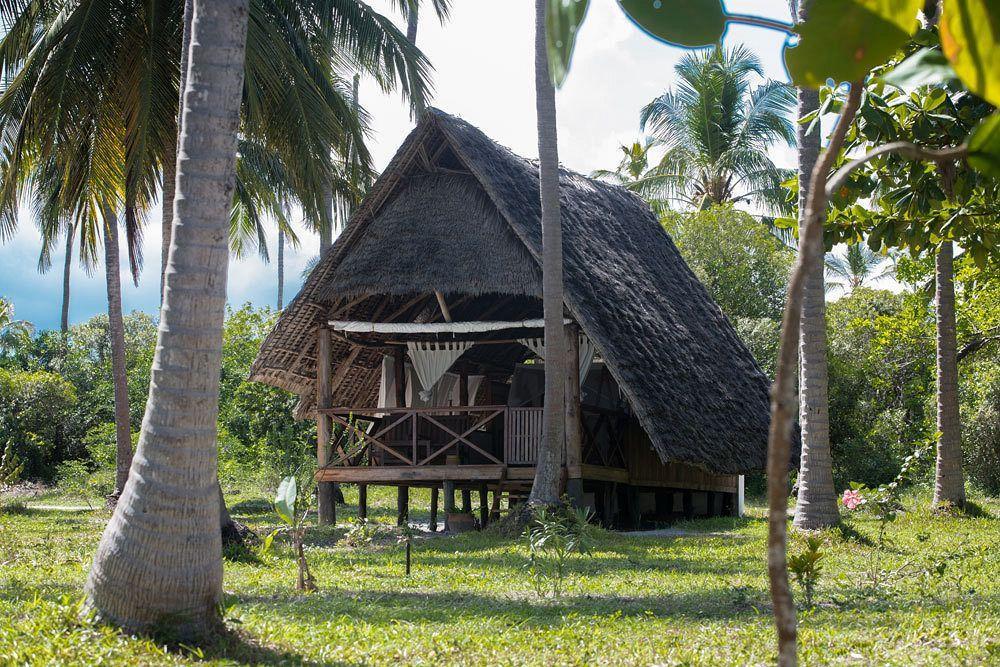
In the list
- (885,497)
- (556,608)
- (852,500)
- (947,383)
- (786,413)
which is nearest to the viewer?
(786,413)

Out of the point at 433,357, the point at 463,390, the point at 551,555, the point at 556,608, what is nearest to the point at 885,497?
the point at 551,555

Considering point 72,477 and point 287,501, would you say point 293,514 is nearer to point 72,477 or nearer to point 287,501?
point 287,501

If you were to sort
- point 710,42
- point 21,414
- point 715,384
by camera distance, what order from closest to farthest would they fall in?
point 710,42 < point 715,384 < point 21,414

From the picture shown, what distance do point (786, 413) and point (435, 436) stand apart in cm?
1442

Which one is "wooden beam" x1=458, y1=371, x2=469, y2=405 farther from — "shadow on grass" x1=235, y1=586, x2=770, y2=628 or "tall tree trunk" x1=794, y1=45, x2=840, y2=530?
"shadow on grass" x1=235, y1=586, x2=770, y2=628

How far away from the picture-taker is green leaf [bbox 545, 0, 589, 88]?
3.83 ft

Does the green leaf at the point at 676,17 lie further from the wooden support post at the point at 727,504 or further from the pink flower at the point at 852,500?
the wooden support post at the point at 727,504

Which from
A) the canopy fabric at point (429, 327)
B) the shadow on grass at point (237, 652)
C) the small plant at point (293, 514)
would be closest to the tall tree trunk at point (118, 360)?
the canopy fabric at point (429, 327)

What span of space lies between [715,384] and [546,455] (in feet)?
14.3

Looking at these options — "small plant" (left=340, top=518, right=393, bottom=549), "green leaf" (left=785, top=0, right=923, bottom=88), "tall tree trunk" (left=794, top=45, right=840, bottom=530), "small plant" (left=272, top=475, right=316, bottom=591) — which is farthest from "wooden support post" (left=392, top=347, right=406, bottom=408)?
"green leaf" (left=785, top=0, right=923, bottom=88)

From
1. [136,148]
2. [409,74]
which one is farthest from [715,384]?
[136,148]

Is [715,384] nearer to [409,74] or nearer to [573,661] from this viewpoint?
[409,74]

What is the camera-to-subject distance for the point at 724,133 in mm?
26453

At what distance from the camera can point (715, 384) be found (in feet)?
48.6
